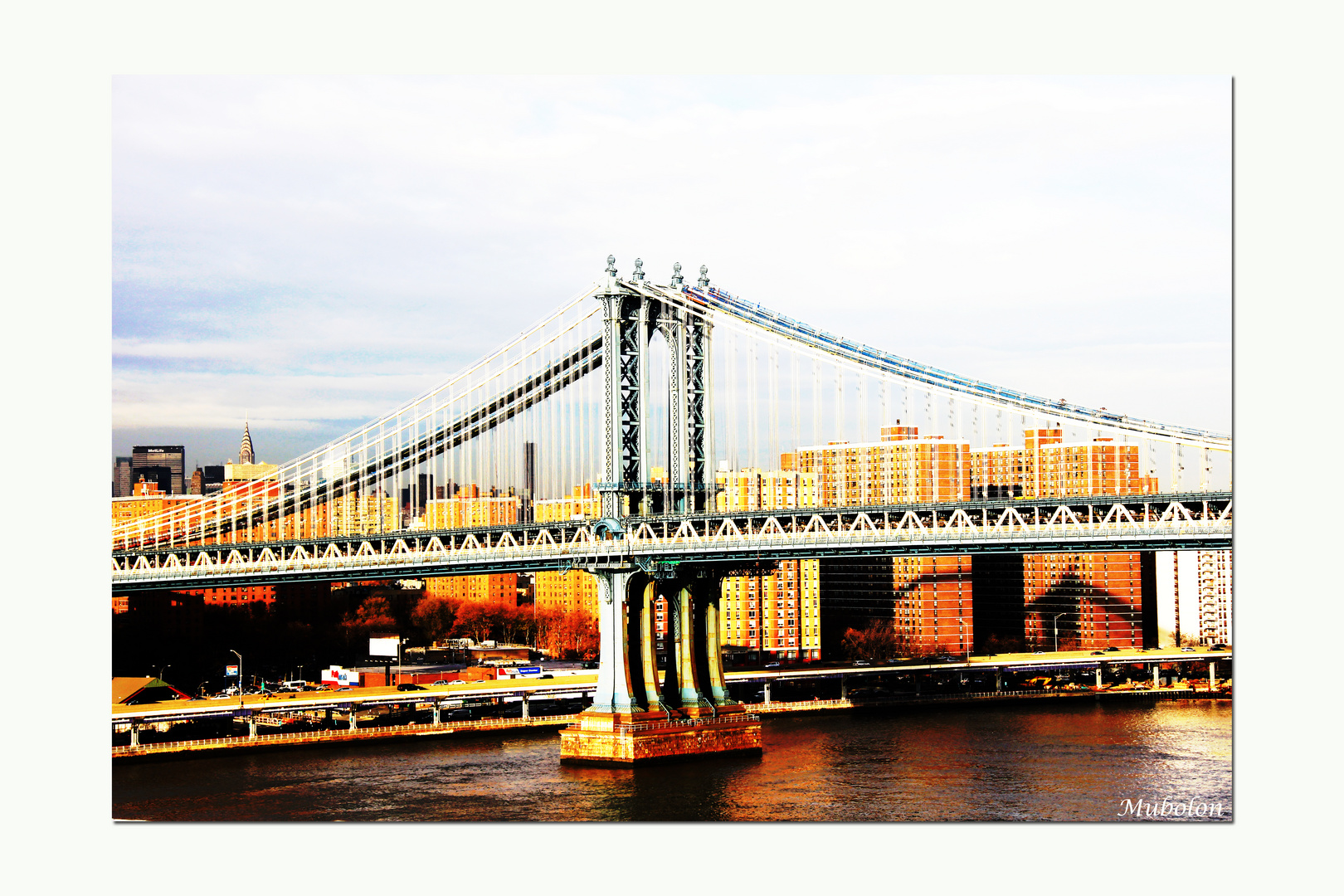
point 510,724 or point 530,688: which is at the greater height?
point 530,688

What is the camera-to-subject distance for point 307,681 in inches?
2869

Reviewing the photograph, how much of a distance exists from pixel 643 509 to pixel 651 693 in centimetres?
454

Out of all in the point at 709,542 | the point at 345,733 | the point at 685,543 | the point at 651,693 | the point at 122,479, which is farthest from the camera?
the point at 345,733

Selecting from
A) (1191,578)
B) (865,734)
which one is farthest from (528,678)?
(1191,578)

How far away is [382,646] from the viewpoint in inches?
3135

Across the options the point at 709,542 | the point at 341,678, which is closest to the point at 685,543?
the point at 709,542

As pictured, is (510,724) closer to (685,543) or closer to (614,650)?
(614,650)

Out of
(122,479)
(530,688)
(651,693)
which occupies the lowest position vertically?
(530,688)

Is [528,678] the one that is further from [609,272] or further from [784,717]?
[609,272]

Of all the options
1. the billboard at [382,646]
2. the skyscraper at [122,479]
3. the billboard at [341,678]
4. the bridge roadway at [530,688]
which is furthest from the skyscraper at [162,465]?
the billboard at [382,646]

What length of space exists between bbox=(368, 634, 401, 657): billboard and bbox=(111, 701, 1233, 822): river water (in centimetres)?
2582

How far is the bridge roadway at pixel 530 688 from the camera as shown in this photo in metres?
52.8

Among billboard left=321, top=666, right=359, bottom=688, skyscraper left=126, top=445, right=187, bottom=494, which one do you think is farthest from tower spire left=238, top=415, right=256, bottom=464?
billboard left=321, top=666, right=359, bottom=688

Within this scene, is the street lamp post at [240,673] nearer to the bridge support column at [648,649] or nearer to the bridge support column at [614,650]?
the bridge support column at [614,650]
